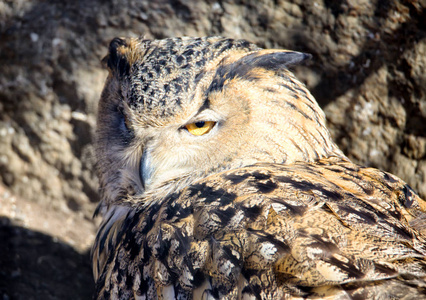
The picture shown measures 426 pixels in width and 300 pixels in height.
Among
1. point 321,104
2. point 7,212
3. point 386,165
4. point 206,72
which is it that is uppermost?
point 206,72

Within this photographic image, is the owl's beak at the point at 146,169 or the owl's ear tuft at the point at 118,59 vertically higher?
the owl's ear tuft at the point at 118,59

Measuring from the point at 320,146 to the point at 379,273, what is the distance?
0.67 meters

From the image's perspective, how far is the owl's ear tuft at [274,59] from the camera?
1.62 meters

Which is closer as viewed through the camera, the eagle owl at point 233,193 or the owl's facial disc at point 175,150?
the eagle owl at point 233,193

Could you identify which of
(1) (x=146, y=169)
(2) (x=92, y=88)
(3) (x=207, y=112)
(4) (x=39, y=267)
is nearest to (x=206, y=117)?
(3) (x=207, y=112)

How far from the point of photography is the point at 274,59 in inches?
64.6

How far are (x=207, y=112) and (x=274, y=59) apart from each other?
35 cm

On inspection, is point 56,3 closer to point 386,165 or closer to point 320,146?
point 320,146

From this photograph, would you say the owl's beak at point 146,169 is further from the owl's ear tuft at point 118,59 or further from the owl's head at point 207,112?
the owl's ear tuft at point 118,59

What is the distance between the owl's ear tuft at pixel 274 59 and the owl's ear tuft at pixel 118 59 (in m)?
0.50

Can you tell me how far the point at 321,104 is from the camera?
2.52 meters

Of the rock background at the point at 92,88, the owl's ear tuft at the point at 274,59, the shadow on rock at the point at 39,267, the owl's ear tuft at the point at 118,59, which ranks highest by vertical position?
Result: the owl's ear tuft at the point at 274,59

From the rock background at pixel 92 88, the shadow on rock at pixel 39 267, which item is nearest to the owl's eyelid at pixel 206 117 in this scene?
the rock background at pixel 92 88

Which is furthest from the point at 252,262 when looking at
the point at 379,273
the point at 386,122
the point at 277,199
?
the point at 386,122
